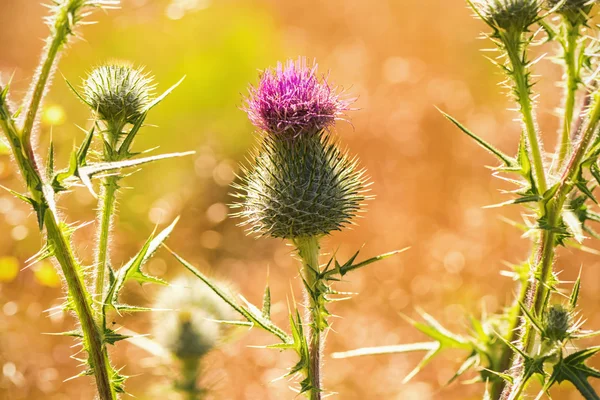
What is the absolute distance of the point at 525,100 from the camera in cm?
175

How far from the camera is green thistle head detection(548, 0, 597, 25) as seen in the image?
1.79 m

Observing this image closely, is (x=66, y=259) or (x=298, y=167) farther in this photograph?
(x=298, y=167)

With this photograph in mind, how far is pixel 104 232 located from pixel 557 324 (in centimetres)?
123

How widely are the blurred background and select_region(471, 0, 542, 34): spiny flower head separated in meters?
2.19

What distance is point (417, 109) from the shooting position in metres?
5.72

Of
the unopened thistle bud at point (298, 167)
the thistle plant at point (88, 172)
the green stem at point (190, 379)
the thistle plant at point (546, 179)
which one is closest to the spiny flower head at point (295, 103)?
the unopened thistle bud at point (298, 167)

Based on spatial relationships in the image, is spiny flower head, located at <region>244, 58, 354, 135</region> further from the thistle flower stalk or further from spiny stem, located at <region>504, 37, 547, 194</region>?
the thistle flower stalk

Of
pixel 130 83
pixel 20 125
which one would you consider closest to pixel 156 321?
pixel 130 83

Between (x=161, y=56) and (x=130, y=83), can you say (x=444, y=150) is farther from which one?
(x=130, y=83)

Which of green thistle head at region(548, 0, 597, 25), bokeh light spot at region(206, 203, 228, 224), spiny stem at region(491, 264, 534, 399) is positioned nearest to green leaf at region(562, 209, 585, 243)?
spiny stem at region(491, 264, 534, 399)

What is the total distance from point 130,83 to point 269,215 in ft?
1.84

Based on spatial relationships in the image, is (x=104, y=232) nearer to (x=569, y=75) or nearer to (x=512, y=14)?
(x=512, y=14)

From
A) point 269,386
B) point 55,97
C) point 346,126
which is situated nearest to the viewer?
point 269,386

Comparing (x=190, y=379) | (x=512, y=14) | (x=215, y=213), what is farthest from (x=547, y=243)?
(x=215, y=213)
